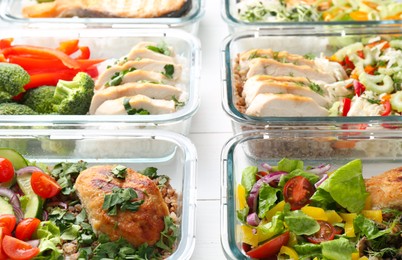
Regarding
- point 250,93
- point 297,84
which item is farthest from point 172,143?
point 297,84

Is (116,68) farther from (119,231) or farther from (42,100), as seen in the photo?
(119,231)

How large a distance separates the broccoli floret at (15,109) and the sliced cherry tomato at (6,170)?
0.38 metres

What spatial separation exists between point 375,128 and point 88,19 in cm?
158

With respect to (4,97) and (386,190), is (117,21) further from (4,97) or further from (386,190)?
(386,190)

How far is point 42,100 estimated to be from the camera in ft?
9.91

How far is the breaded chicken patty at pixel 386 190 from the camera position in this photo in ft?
7.81

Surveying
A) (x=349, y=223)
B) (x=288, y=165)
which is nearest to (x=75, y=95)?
(x=288, y=165)

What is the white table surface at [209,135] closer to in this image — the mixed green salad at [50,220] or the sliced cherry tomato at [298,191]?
the mixed green salad at [50,220]

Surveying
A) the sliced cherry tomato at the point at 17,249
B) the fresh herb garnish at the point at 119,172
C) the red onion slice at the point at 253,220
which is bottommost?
the sliced cherry tomato at the point at 17,249

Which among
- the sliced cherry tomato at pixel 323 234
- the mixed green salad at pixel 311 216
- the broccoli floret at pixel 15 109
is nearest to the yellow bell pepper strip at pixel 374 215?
the mixed green salad at pixel 311 216

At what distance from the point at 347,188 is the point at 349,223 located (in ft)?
0.43

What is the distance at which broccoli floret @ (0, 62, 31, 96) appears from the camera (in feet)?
9.81

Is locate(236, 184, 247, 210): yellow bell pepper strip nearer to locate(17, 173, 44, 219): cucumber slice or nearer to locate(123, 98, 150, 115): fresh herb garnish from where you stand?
locate(123, 98, 150, 115): fresh herb garnish

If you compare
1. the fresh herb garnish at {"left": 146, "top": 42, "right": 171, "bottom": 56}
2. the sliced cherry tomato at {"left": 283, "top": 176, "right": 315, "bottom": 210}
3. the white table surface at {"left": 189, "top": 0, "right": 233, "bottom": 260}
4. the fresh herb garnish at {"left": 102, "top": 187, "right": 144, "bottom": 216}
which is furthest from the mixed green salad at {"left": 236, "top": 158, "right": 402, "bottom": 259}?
the fresh herb garnish at {"left": 146, "top": 42, "right": 171, "bottom": 56}
